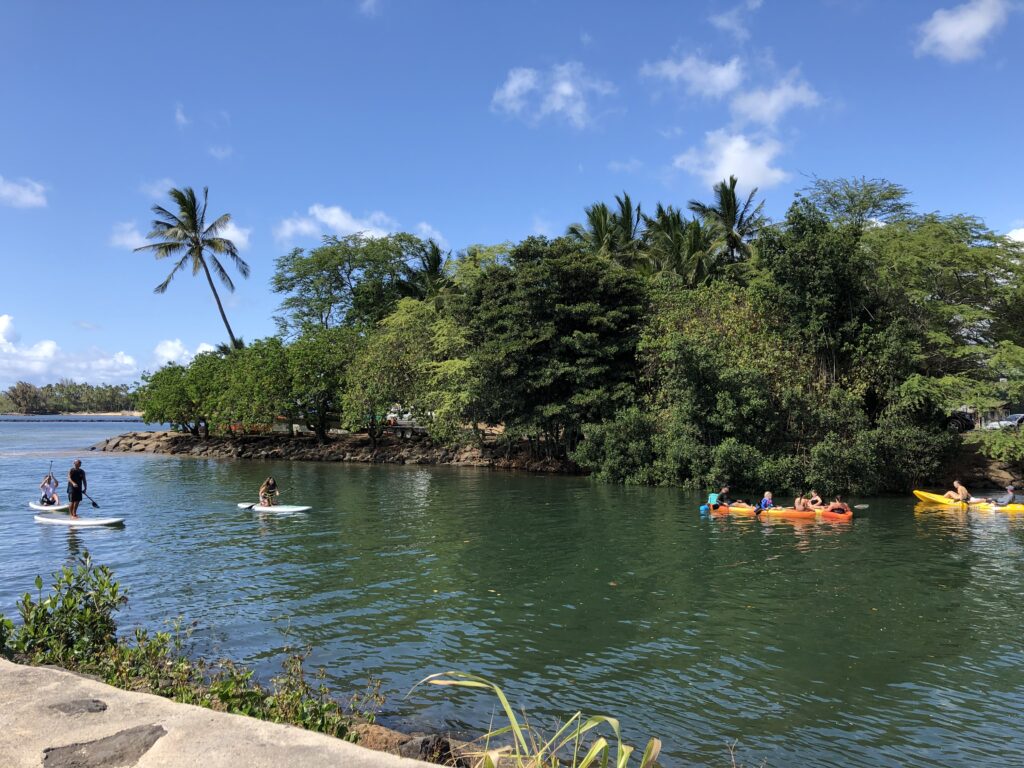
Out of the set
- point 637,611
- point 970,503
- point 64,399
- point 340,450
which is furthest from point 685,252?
point 64,399

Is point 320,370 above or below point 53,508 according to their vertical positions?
above

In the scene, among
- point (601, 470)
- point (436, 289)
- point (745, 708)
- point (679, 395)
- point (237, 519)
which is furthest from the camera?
point (436, 289)

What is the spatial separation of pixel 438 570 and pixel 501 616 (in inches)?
149

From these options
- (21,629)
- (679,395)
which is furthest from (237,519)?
(679,395)

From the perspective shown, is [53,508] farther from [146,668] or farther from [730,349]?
[730,349]

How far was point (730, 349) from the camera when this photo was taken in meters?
30.4

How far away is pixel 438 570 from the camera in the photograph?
15.6 meters

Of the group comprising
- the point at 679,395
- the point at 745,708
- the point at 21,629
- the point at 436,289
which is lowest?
the point at 745,708

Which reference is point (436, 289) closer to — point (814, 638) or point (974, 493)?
point (974, 493)

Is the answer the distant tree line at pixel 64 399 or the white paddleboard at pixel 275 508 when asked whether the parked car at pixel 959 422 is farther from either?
the distant tree line at pixel 64 399

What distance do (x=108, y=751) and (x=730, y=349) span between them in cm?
2924

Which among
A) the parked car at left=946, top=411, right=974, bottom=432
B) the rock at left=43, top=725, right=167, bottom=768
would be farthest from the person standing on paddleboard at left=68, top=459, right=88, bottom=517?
the parked car at left=946, top=411, right=974, bottom=432

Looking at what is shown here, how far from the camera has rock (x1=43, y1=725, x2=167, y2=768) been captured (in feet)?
12.9

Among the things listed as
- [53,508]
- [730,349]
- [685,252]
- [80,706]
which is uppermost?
[685,252]
